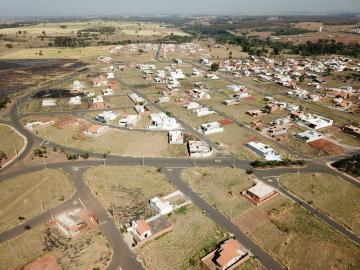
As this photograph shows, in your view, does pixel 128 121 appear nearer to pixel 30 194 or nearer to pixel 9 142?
pixel 9 142

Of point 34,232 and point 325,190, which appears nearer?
point 34,232

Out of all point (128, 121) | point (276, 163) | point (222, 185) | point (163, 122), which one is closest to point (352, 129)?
point (276, 163)

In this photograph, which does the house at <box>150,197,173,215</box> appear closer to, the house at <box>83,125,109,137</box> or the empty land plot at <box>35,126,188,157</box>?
the empty land plot at <box>35,126,188,157</box>

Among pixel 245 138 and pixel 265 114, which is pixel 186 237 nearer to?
pixel 245 138

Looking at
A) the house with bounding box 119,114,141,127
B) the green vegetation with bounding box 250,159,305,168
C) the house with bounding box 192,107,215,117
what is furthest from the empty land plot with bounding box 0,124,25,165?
the green vegetation with bounding box 250,159,305,168

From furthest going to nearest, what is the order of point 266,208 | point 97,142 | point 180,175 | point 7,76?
point 7,76, point 97,142, point 180,175, point 266,208

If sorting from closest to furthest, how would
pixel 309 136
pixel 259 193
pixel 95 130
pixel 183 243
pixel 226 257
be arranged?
pixel 226 257
pixel 183 243
pixel 259 193
pixel 309 136
pixel 95 130

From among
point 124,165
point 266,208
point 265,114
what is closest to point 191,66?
point 265,114
